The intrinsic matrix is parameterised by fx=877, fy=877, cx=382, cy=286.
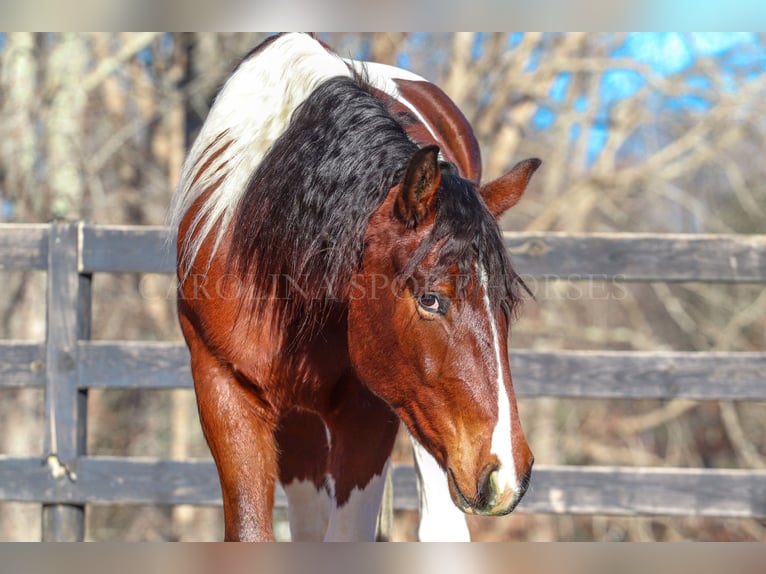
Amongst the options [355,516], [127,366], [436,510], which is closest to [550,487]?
[436,510]

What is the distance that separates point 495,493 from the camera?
1738 mm

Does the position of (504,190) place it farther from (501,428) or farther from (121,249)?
(121,249)

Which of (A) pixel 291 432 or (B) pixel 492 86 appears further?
(B) pixel 492 86

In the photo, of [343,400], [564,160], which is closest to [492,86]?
[564,160]

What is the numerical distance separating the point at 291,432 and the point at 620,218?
19.7 feet

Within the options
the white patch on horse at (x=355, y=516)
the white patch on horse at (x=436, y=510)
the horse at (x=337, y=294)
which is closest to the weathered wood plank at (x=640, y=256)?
the white patch on horse at (x=436, y=510)

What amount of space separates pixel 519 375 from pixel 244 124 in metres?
1.90

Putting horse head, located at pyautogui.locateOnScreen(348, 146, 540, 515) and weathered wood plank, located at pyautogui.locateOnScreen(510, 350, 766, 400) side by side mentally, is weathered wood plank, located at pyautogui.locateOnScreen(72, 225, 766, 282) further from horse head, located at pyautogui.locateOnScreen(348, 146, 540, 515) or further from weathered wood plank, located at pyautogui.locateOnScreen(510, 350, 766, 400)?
horse head, located at pyautogui.locateOnScreen(348, 146, 540, 515)

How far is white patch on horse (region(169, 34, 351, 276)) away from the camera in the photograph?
2.24m

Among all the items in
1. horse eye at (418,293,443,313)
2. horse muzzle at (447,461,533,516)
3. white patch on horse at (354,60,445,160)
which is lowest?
horse muzzle at (447,461,533,516)

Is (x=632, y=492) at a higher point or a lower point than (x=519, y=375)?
lower

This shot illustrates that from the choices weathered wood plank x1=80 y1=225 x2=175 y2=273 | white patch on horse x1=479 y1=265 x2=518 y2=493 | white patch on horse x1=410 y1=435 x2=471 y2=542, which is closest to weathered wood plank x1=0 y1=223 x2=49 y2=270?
weathered wood plank x1=80 y1=225 x2=175 y2=273

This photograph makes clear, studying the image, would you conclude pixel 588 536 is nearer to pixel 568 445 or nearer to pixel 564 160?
pixel 568 445

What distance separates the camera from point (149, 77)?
24.6 ft
